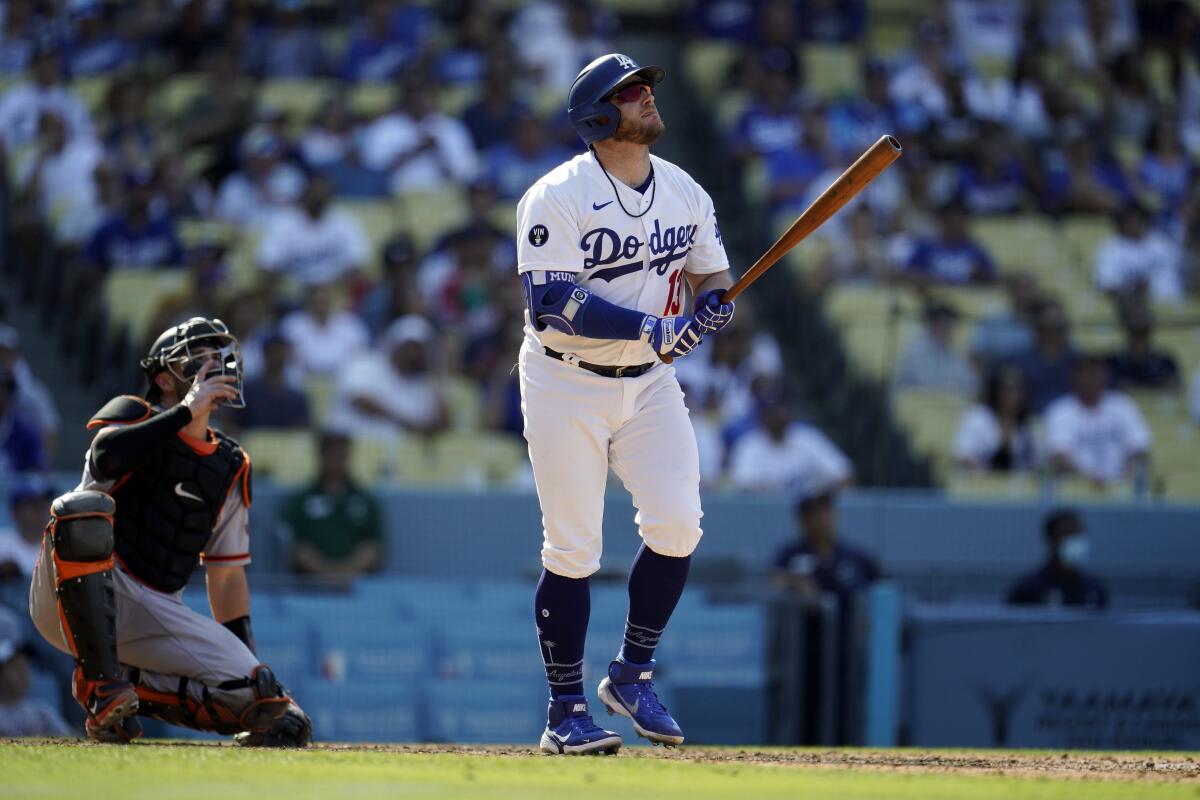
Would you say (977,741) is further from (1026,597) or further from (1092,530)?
(1092,530)

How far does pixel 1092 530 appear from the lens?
10.3 metres

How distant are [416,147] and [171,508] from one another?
678cm

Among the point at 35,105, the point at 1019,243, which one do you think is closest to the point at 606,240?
the point at 1019,243

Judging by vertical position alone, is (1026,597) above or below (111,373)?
below

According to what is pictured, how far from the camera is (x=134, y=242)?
1136 centimetres

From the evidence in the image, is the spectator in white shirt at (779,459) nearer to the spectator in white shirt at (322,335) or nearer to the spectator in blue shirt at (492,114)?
the spectator in white shirt at (322,335)

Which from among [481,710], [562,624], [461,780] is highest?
[562,624]

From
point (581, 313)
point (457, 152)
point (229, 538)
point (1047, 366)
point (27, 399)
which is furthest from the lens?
point (457, 152)

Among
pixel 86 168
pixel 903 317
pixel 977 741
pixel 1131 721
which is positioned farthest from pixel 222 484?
pixel 86 168

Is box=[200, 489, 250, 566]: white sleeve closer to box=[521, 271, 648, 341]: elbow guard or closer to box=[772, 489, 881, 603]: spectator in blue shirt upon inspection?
box=[521, 271, 648, 341]: elbow guard

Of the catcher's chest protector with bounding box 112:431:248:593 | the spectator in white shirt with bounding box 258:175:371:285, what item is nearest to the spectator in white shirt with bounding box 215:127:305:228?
the spectator in white shirt with bounding box 258:175:371:285

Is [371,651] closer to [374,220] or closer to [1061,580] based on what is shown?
[1061,580]

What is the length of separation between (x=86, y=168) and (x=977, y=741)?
6821mm

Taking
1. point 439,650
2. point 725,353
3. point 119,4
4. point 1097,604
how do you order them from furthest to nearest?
point 119,4
point 725,353
point 1097,604
point 439,650
